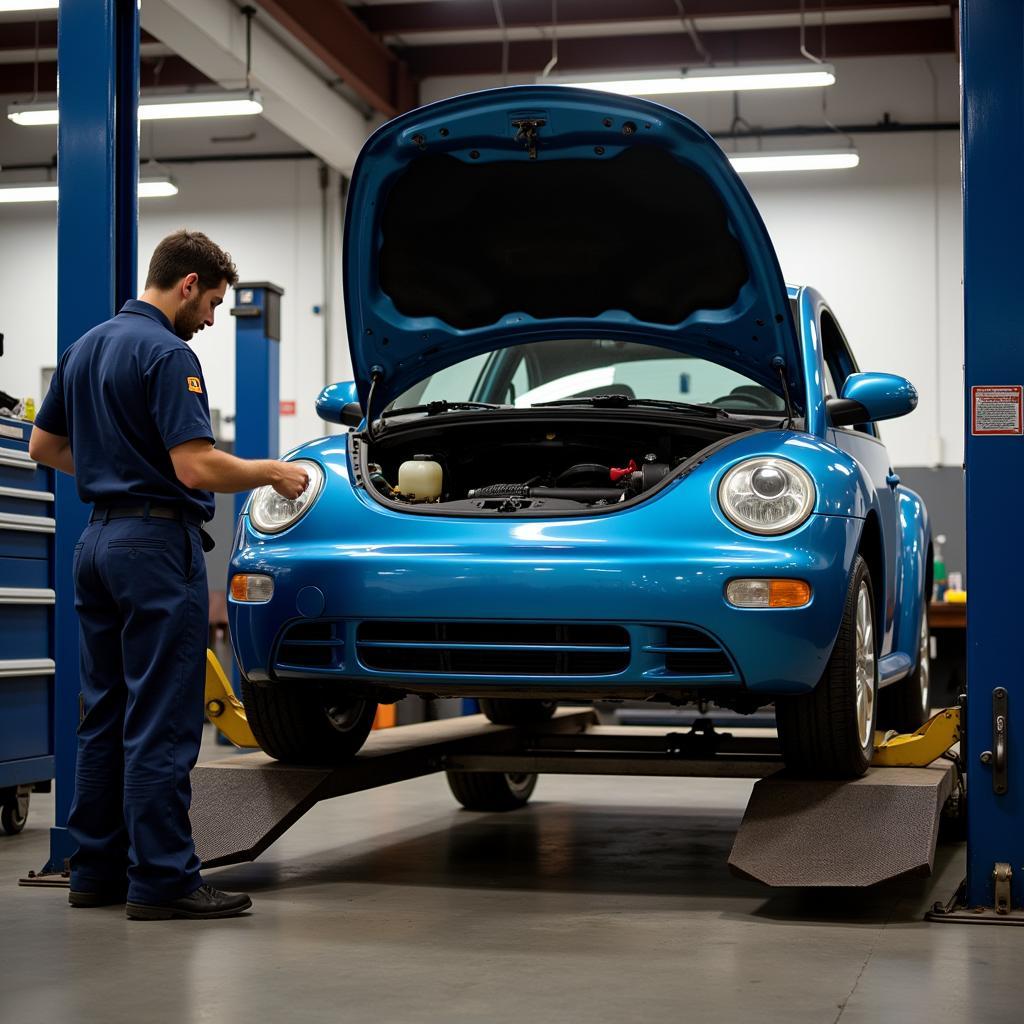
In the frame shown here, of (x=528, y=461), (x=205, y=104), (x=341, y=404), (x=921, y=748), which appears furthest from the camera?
(x=205, y=104)

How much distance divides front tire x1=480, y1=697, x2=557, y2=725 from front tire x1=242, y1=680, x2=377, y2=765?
4.90 ft

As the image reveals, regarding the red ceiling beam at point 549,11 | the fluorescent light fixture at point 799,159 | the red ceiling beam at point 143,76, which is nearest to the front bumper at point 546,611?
Result: the fluorescent light fixture at point 799,159

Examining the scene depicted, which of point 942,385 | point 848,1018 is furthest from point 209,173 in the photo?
point 848,1018

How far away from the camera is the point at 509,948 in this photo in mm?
3545

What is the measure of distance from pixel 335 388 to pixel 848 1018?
2.96 m

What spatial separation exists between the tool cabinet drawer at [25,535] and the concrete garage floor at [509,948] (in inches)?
49.8

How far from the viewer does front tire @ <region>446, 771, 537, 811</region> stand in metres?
6.48

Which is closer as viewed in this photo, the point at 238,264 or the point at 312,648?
the point at 312,648

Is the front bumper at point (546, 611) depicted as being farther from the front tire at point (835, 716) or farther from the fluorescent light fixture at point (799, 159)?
the fluorescent light fixture at point (799, 159)

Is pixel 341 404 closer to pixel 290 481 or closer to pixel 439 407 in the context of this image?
pixel 439 407

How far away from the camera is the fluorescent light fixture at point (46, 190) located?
14.3 metres

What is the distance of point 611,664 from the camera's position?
12.9 ft

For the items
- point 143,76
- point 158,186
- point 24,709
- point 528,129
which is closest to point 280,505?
point 528,129

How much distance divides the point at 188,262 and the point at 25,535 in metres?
2.43
